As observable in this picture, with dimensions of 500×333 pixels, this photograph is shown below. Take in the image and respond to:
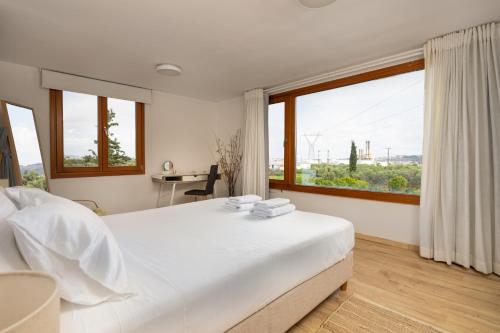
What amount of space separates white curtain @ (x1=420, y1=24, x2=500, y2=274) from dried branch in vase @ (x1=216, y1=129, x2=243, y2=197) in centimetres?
315

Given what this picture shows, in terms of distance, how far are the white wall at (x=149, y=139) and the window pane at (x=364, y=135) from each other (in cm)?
205

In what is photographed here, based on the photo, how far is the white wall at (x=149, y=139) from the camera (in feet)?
10.7

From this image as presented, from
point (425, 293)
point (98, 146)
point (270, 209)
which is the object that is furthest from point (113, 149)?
point (425, 293)

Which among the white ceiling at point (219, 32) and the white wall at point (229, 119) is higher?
the white ceiling at point (219, 32)

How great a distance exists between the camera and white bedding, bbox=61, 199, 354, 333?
874 millimetres

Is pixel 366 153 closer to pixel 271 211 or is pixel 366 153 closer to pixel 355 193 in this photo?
pixel 355 193

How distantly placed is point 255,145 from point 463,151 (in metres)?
2.77

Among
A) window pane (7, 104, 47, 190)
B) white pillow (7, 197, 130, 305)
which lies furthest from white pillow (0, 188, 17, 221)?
window pane (7, 104, 47, 190)

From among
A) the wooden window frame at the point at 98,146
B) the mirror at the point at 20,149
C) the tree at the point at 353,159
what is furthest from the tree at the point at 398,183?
the mirror at the point at 20,149

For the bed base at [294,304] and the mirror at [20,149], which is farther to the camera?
the mirror at [20,149]

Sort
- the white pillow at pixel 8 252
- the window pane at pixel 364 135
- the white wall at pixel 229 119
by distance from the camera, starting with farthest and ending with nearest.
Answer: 1. the white wall at pixel 229 119
2. the window pane at pixel 364 135
3. the white pillow at pixel 8 252

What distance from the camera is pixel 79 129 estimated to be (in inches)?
149

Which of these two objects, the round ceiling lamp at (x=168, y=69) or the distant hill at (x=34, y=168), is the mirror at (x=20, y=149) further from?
the round ceiling lamp at (x=168, y=69)

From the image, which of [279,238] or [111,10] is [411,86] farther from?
[111,10]
